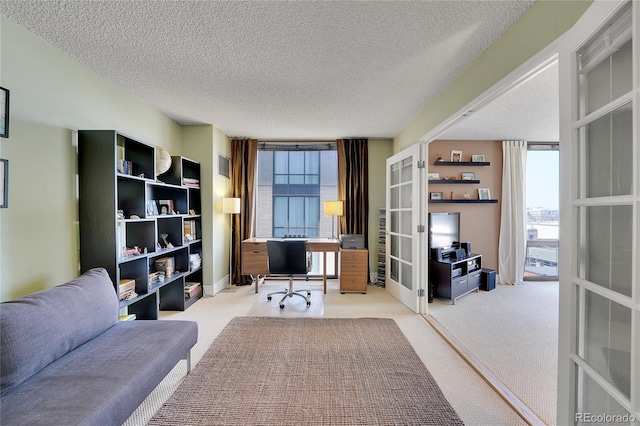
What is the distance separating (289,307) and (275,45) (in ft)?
9.73

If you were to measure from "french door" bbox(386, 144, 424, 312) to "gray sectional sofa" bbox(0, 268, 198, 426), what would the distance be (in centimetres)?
268

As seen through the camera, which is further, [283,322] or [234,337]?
[283,322]

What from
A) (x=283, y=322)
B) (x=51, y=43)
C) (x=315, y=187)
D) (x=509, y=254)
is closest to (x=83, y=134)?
(x=51, y=43)

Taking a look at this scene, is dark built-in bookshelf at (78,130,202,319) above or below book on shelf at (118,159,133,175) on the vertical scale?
below

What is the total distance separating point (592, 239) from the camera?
110 centimetres

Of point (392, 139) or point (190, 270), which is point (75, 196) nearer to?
point (190, 270)

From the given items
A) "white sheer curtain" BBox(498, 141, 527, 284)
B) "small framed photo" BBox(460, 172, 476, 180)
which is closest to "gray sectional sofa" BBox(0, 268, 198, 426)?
"small framed photo" BBox(460, 172, 476, 180)

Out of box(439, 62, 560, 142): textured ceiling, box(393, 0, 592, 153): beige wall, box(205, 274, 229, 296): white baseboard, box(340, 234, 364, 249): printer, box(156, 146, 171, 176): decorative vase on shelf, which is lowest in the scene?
box(205, 274, 229, 296): white baseboard

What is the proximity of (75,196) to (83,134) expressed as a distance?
21.1 inches

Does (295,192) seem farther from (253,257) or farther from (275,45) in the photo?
(275,45)

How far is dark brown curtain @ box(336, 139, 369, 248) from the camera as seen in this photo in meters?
4.50

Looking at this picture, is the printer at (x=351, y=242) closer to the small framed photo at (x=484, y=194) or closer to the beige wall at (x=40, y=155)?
the small framed photo at (x=484, y=194)

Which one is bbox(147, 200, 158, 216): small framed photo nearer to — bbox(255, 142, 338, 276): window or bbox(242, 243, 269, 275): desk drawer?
bbox(242, 243, 269, 275): desk drawer

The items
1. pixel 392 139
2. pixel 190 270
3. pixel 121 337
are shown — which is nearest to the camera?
pixel 121 337
